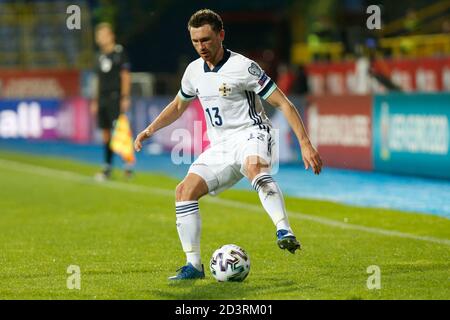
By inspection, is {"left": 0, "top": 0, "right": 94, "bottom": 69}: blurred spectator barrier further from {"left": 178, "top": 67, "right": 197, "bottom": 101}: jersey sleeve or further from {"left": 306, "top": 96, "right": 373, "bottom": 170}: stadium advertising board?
{"left": 178, "top": 67, "right": 197, "bottom": 101}: jersey sleeve

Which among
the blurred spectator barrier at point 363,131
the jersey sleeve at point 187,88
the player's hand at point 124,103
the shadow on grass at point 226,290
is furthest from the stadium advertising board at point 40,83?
the shadow on grass at point 226,290

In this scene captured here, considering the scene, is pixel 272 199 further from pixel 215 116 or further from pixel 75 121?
pixel 75 121

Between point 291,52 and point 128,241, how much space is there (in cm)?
2935

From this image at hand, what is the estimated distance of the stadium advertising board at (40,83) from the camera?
3575cm

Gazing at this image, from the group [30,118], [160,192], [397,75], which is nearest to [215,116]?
[160,192]

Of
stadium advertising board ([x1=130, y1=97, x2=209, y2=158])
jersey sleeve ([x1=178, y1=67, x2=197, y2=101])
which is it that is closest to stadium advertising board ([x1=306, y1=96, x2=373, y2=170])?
stadium advertising board ([x1=130, y1=97, x2=209, y2=158])

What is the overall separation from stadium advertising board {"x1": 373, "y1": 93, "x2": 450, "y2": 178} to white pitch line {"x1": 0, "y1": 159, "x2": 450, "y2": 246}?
3.57 metres

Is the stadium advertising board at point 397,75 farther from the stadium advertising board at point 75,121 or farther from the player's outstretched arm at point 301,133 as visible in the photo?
the player's outstretched arm at point 301,133

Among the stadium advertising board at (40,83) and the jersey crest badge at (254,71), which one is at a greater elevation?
the jersey crest badge at (254,71)

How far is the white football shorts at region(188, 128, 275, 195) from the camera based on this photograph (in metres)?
8.56

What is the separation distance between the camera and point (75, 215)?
13.7 metres

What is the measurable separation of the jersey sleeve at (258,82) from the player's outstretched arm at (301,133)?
4cm

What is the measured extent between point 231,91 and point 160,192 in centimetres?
838
